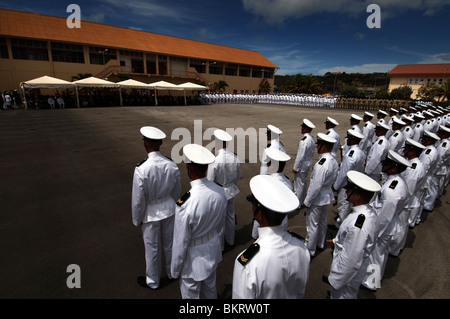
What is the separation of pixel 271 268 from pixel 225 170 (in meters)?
2.52

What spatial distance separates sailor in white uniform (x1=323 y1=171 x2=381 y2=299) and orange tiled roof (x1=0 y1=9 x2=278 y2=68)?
37.9 metres

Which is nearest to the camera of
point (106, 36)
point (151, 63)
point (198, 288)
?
point (198, 288)

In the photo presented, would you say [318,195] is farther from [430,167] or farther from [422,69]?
[422,69]

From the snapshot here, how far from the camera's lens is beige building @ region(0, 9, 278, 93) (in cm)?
2821

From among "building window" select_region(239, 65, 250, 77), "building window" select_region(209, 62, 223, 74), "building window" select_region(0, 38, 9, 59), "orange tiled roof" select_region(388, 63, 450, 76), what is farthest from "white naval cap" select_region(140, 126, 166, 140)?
"orange tiled roof" select_region(388, 63, 450, 76)

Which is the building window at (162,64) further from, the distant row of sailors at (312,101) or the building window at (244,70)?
the building window at (244,70)

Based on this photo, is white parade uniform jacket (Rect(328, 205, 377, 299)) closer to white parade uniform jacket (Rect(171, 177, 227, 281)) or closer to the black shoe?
white parade uniform jacket (Rect(171, 177, 227, 281))

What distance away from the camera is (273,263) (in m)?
1.66

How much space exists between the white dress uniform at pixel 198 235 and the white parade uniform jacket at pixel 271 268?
32.5 inches

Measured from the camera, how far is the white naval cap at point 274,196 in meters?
1.72

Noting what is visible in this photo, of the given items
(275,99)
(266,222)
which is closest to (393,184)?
(266,222)

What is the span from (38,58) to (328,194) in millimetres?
38193

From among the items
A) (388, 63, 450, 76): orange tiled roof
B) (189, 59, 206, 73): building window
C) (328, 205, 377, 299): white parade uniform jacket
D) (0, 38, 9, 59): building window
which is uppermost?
(388, 63, 450, 76): orange tiled roof
